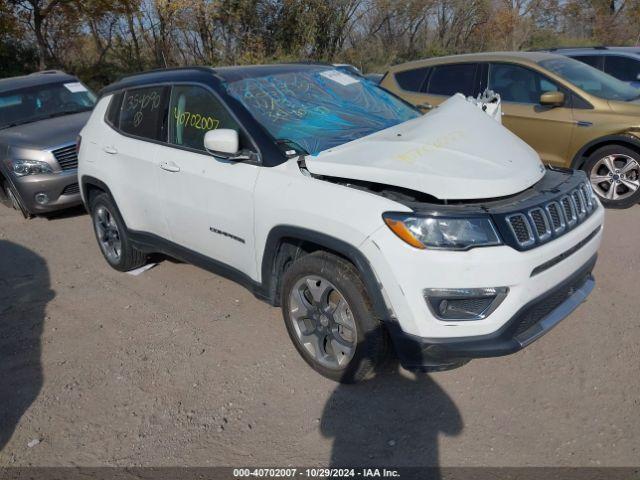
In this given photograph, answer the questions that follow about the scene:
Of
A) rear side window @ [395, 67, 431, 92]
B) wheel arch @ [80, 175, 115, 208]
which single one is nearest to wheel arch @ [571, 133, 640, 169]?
rear side window @ [395, 67, 431, 92]

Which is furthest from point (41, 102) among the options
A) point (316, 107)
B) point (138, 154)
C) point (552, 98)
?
point (552, 98)

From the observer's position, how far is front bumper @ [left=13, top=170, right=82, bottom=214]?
6387 mm

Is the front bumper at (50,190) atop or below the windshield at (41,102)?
below

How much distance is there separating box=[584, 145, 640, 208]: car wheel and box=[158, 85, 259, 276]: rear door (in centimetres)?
427

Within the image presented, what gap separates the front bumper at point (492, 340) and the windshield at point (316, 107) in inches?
50.7

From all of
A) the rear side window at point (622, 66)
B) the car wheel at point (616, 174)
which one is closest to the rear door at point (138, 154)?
the car wheel at point (616, 174)

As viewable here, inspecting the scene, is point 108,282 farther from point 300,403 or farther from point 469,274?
point 469,274

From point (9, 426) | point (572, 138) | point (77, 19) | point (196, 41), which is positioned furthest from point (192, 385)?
point (196, 41)

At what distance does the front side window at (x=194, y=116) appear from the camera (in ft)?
11.7

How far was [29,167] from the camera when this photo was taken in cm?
643

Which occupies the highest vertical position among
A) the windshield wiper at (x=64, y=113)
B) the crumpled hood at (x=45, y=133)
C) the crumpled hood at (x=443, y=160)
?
the crumpled hood at (x=443, y=160)

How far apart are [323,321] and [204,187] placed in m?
1.21

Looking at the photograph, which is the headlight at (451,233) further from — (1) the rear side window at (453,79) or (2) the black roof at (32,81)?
(2) the black roof at (32,81)

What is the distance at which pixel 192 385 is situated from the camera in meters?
3.34
